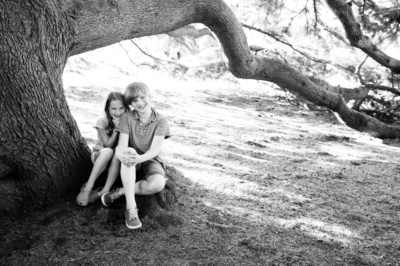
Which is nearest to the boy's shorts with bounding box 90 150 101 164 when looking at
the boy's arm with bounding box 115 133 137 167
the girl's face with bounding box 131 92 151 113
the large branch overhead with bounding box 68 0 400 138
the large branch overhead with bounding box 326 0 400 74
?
the boy's arm with bounding box 115 133 137 167

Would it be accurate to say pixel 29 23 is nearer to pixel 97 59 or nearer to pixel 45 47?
pixel 45 47

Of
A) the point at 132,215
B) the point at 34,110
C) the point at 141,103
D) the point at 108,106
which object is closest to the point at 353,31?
the point at 141,103

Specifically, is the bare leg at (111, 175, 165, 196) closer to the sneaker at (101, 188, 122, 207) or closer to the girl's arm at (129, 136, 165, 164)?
the sneaker at (101, 188, 122, 207)

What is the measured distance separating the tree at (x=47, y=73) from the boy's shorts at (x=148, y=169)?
0.42 metres

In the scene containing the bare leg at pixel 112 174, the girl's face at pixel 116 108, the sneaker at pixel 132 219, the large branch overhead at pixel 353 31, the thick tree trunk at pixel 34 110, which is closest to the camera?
the thick tree trunk at pixel 34 110

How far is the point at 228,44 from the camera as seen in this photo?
3816 mm

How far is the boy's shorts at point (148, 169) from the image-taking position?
279cm

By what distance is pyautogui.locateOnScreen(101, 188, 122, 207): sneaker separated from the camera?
2.70 m

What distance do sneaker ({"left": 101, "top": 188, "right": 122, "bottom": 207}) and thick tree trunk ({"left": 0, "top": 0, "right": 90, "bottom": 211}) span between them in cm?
33

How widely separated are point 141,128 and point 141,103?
0.20 meters

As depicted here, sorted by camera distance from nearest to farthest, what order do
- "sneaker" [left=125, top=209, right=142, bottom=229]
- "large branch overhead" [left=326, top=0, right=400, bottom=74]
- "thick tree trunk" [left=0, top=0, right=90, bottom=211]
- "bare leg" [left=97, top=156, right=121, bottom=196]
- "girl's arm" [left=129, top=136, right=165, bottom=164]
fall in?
1. "thick tree trunk" [left=0, top=0, right=90, bottom=211]
2. "sneaker" [left=125, top=209, right=142, bottom=229]
3. "girl's arm" [left=129, top=136, right=165, bottom=164]
4. "bare leg" [left=97, top=156, right=121, bottom=196]
5. "large branch overhead" [left=326, top=0, right=400, bottom=74]

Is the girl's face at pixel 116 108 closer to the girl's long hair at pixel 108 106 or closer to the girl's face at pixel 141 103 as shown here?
the girl's long hair at pixel 108 106

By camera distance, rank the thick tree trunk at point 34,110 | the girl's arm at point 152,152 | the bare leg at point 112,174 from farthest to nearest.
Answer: the bare leg at point 112,174 → the girl's arm at point 152,152 → the thick tree trunk at point 34,110

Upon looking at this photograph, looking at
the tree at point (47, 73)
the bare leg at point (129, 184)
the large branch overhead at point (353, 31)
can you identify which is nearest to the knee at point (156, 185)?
the bare leg at point (129, 184)
